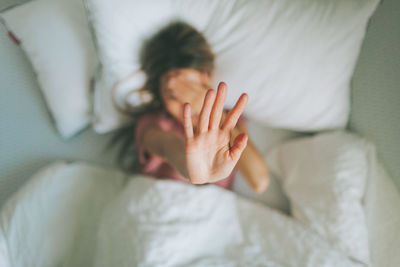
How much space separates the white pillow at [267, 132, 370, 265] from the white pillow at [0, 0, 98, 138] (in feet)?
2.22

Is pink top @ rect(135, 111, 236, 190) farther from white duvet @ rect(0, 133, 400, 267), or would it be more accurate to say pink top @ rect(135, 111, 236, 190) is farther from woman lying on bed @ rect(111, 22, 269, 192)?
white duvet @ rect(0, 133, 400, 267)

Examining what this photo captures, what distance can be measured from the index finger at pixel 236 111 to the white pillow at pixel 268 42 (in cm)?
26

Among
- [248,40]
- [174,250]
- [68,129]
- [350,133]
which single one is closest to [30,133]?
[68,129]

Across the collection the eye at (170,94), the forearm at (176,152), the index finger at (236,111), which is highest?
the index finger at (236,111)

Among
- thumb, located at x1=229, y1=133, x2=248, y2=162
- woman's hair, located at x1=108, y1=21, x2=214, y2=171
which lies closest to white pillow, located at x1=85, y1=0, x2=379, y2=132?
woman's hair, located at x1=108, y1=21, x2=214, y2=171

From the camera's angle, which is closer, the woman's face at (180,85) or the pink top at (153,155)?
the woman's face at (180,85)

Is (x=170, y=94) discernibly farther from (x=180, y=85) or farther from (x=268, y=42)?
(x=268, y=42)

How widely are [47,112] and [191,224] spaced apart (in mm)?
514

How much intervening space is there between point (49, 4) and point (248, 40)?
1.61 feet

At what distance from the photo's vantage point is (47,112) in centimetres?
63

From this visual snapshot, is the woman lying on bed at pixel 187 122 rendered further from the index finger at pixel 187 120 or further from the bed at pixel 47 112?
the bed at pixel 47 112

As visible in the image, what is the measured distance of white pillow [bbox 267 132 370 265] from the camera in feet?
1.70

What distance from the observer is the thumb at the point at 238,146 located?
1.11ft

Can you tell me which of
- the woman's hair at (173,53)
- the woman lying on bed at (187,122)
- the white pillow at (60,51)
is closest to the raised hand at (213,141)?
the woman lying on bed at (187,122)
